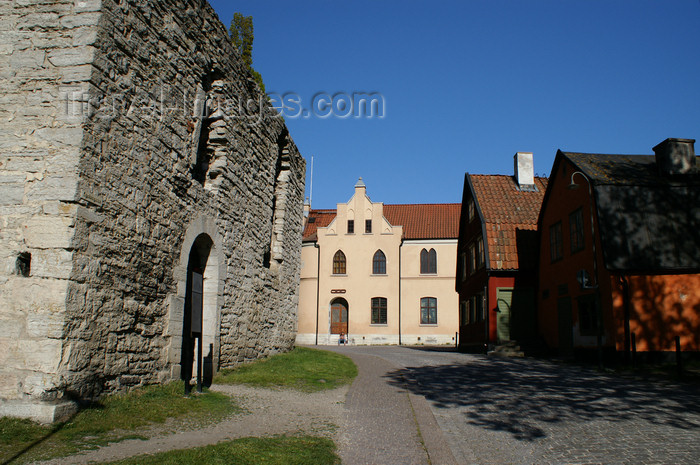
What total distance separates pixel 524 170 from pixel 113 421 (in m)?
22.2

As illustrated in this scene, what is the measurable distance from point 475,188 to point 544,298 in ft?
20.5

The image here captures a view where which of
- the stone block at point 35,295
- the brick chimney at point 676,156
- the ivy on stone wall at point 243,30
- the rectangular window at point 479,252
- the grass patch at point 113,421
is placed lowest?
the grass patch at point 113,421

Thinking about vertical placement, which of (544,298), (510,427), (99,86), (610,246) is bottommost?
(510,427)

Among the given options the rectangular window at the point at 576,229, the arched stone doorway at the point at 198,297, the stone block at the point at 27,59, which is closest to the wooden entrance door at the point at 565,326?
the rectangular window at the point at 576,229

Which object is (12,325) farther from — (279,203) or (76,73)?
(279,203)

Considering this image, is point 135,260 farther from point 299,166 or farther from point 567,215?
point 567,215

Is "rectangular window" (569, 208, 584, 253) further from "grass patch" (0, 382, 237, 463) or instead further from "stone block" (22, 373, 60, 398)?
"stone block" (22, 373, 60, 398)

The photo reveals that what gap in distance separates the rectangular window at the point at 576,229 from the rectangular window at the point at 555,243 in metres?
0.96

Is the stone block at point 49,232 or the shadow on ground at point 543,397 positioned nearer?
the stone block at point 49,232

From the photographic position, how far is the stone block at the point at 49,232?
6324 mm

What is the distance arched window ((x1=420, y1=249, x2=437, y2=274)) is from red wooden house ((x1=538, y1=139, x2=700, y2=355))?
21.0 meters

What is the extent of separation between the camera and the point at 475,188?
24.0 meters

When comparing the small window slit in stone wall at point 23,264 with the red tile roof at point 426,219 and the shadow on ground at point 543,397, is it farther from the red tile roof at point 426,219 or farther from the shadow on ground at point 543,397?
the red tile roof at point 426,219

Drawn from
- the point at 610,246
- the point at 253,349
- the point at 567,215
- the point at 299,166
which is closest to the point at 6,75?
the point at 253,349
